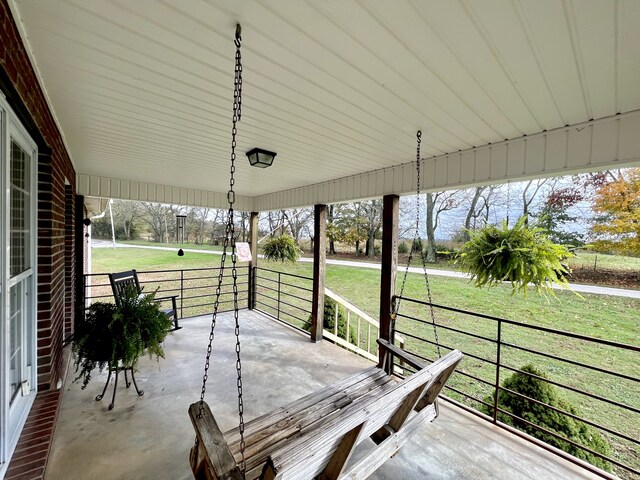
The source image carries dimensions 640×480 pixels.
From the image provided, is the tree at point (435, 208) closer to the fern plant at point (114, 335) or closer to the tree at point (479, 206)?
the tree at point (479, 206)

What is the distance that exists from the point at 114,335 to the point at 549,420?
3.90 m

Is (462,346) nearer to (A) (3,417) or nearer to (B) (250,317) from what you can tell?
(B) (250,317)

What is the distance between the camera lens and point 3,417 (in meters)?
1.33

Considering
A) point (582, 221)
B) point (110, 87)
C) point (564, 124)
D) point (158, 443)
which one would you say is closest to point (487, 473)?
point (158, 443)

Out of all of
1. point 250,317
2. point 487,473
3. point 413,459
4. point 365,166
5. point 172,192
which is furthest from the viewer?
point 250,317

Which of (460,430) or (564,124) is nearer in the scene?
(564,124)

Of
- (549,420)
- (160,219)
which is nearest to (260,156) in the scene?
(549,420)

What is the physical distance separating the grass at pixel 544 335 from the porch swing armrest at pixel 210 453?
2.10m

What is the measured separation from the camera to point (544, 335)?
5773 millimetres

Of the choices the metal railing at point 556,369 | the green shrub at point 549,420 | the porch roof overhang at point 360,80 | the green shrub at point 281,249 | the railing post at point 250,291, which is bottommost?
the metal railing at point 556,369

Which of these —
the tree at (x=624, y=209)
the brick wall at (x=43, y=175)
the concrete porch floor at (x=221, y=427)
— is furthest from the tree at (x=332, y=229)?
the brick wall at (x=43, y=175)

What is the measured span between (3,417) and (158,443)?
105cm

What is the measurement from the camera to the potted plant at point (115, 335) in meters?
2.33

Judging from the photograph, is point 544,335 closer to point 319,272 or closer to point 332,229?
point 319,272
